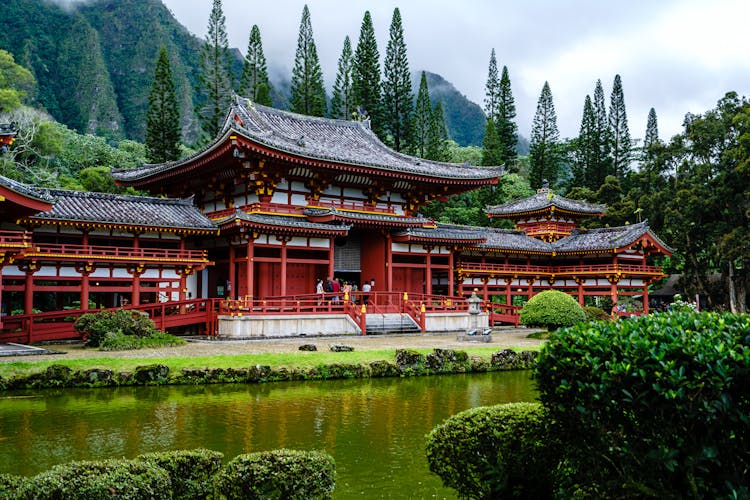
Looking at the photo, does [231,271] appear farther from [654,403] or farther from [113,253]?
[654,403]

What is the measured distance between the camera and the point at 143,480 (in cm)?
564

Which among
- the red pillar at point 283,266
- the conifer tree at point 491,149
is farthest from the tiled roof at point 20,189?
the conifer tree at point 491,149

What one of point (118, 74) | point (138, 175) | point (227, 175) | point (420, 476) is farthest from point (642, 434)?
point (118, 74)

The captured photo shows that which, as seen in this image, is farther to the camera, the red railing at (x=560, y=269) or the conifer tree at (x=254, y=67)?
the conifer tree at (x=254, y=67)

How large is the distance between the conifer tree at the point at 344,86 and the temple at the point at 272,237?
50.2ft

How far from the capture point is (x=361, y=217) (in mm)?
30703

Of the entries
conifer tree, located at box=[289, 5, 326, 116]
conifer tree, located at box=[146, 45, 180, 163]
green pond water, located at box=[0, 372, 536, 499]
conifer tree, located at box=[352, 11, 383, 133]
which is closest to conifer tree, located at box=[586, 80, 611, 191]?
conifer tree, located at box=[352, 11, 383, 133]

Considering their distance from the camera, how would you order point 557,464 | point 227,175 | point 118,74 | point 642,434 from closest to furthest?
point 642,434 < point 557,464 < point 227,175 < point 118,74

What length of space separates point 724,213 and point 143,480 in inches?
1765

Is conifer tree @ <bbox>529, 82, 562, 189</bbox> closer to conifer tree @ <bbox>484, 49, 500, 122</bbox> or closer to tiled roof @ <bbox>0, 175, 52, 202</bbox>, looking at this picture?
conifer tree @ <bbox>484, 49, 500, 122</bbox>

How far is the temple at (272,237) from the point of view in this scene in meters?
24.9

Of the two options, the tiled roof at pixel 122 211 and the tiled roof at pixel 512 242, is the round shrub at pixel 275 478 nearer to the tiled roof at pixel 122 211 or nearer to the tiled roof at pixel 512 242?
the tiled roof at pixel 122 211

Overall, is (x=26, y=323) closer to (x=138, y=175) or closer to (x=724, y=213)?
(x=138, y=175)

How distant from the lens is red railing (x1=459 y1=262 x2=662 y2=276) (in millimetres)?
38062
